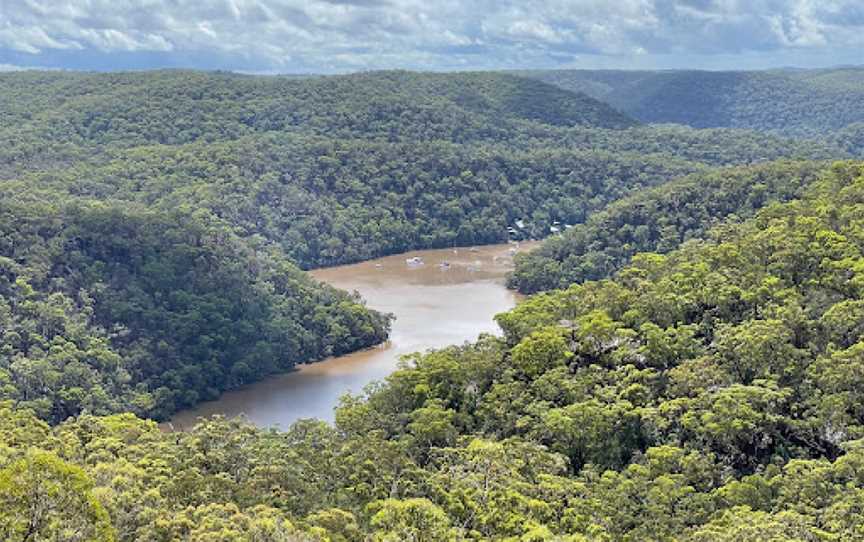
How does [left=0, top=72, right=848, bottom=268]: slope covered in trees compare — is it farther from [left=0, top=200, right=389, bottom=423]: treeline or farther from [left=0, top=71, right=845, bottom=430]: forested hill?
[left=0, top=200, right=389, bottom=423]: treeline

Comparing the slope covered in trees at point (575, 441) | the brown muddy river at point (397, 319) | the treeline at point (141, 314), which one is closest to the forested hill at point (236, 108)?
the brown muddy river at point (397, 319)

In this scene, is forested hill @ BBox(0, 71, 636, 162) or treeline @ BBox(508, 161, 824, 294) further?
forested hill @ BBox(0, 71, 636, 162)

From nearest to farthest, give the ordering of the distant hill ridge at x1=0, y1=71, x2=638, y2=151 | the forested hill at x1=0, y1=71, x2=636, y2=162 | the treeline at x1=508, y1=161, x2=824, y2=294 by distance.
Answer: the treeline at x1=508, y1=161, x2=824, y2=294 → the forested hill at x1=0, y1=71, x2=636, y2=162 → the distant hill ridge at x1=0, y1=71, x2=638, y2=151

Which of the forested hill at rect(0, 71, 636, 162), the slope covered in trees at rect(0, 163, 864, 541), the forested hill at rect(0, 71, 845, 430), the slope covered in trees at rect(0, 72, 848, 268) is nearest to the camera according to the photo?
the slope covered in trees at rect(0, 163, 864, 541)

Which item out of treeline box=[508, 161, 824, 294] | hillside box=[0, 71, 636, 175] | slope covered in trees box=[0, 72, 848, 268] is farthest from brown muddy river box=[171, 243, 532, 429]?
hillside box=[0, 71, 636, 175]

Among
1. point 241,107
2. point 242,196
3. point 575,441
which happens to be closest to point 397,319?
point 242,196

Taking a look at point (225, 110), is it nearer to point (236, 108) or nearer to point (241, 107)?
point (236, 108)
